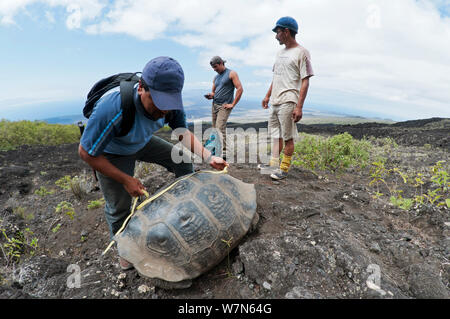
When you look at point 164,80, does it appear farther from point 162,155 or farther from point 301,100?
point 301,100

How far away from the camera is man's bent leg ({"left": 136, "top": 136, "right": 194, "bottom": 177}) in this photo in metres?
2.86

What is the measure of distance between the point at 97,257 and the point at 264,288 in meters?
2.04

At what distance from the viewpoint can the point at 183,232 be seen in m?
2.24

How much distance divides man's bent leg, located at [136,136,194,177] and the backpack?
720mm

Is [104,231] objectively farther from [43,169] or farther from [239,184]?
[43,169]

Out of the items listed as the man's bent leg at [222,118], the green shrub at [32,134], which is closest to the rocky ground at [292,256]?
the man's bent leg at [222,118]

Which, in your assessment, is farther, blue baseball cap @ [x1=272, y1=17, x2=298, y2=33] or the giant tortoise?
blue baseball cap @ [x1=272, y1=17, x2=298, y2=33]

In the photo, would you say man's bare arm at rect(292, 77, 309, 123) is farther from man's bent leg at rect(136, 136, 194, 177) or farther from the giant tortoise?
the giant tortoise

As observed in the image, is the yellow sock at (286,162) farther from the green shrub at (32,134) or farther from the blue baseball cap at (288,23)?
the green shrub at (32,134)

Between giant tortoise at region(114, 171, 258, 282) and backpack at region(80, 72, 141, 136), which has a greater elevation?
backpack at region(80, 72, 141, 136)

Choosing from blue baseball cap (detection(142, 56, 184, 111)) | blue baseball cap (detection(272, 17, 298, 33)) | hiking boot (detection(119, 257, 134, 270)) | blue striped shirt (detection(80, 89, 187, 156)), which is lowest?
hiking boot (detection(119, 257, 134, 270))

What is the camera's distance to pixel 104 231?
3.51m

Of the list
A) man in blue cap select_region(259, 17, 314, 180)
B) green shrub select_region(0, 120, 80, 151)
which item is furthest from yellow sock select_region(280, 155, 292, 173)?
green shrub select_region(0, 120, 80, 151)

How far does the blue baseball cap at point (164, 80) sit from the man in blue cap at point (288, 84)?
2246 millimetres
